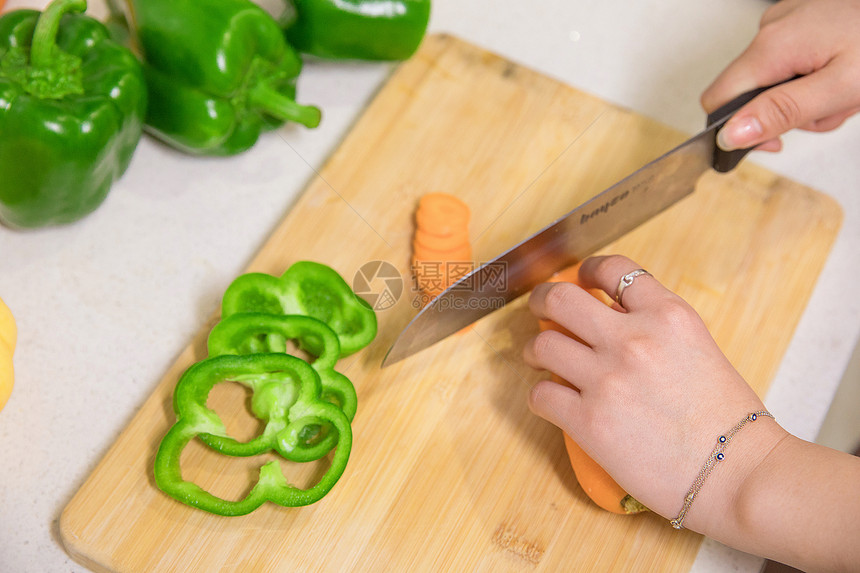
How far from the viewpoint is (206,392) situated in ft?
4.55

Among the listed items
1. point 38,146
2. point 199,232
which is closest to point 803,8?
point 199,232

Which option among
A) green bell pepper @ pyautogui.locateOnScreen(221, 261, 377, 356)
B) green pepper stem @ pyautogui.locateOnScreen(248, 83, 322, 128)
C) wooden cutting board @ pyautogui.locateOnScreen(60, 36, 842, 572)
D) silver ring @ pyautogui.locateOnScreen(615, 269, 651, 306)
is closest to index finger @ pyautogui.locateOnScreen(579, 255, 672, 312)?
silver ring @ pyautogui.locateOnScreen(615, 269, 651, 306)

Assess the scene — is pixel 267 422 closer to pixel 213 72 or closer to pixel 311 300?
pixel 311 300

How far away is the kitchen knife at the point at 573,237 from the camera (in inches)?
54.1

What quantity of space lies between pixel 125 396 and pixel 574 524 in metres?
0.93

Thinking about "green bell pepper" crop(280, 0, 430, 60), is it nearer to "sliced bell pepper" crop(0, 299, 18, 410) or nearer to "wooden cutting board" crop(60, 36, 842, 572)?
"wooden cutting board" crop(60, 36, 842, 572)

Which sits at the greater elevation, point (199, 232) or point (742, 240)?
point (742, 240)

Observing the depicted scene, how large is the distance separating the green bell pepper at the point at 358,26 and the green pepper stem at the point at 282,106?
218 mm

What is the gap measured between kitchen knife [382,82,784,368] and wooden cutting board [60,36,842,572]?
91mm

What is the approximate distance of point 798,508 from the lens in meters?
1.14

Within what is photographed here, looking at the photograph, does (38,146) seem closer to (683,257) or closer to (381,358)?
(381,358)

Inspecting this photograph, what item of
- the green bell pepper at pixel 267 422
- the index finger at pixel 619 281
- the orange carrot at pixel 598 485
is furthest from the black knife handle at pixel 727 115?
the green bell pepper at pixel 267 422

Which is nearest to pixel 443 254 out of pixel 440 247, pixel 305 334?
pixel 440 247

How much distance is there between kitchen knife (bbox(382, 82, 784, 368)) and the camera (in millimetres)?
1373
